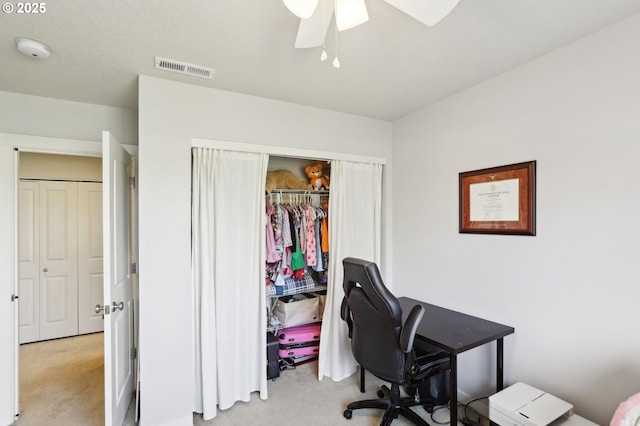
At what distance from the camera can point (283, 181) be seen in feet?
9.78

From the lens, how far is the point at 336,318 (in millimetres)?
2762

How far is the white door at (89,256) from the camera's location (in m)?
3.86

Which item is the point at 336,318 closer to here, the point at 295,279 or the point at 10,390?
the point at 295,279

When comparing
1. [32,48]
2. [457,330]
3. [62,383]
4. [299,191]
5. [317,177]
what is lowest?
[62,383]

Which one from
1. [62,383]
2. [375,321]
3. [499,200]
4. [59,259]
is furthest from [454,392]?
[59,259]

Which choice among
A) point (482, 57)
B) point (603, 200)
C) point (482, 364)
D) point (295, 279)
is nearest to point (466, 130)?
point (482, 57)

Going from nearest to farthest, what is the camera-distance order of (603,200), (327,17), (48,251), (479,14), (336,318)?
(327,17) < (479,14) < (603,200) < (336,318) < (48,251)

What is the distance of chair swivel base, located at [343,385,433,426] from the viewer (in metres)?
2.00

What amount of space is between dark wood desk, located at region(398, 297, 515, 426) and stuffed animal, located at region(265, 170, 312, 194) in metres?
1.58

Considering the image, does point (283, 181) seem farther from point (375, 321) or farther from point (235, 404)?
point (235, 404)

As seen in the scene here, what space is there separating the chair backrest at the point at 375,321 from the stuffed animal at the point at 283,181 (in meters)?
1.22

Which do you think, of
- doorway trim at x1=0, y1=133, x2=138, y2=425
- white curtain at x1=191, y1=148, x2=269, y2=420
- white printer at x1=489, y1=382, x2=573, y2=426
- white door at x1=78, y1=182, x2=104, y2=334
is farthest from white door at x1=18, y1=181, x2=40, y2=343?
white printer at x1=489, y1=382, x2=573, y2=426

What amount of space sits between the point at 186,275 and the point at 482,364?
2.33m

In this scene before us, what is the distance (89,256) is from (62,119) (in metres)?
2.30
